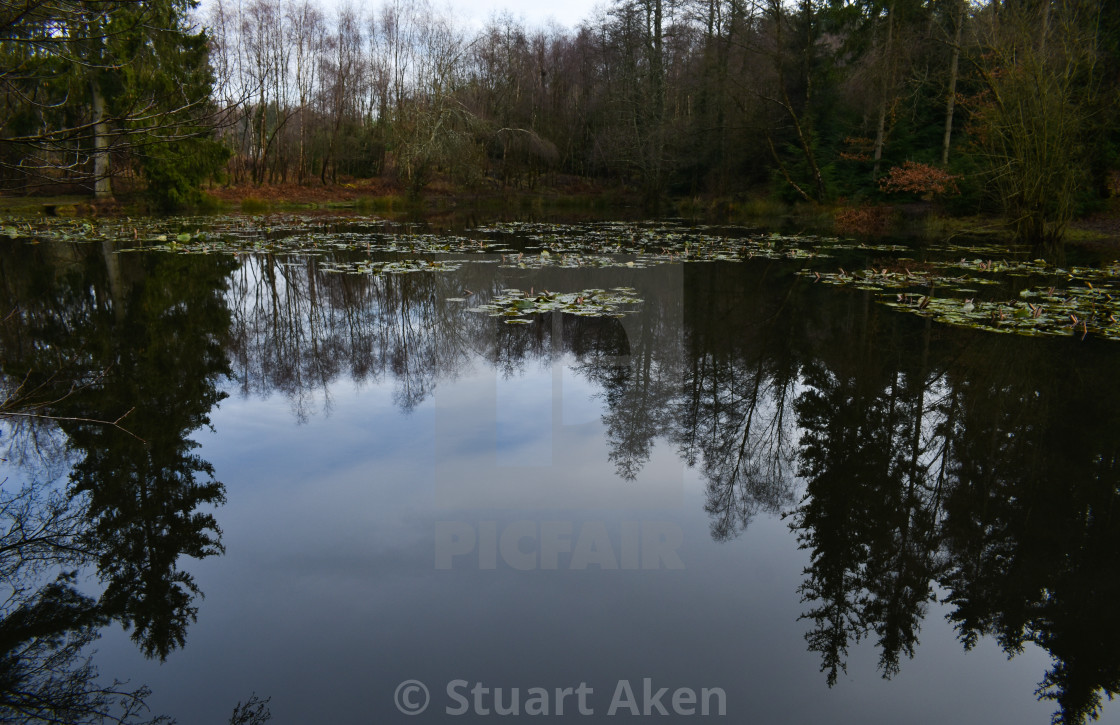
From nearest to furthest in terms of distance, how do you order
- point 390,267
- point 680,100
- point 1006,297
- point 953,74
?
point 1006,297 < point 390,267 < point 953,74 < point 680,100

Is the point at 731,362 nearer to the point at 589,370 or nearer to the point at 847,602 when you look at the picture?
the point at 589,370

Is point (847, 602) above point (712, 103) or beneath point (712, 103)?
beneath

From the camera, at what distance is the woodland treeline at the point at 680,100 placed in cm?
1450

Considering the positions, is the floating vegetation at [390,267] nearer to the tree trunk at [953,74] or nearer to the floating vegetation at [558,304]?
the floating vegetation at [558,304]

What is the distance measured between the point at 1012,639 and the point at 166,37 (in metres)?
24.0

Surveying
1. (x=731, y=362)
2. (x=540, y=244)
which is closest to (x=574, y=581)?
(x=731, y=362)

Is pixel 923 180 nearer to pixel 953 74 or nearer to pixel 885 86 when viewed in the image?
pixel 953 74

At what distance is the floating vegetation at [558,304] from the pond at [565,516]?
331 mm

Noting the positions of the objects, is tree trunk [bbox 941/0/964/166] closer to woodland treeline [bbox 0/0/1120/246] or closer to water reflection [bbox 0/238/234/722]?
woodland treeline [bbox 0/0/1120/246]

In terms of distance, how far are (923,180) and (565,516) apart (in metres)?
20.2

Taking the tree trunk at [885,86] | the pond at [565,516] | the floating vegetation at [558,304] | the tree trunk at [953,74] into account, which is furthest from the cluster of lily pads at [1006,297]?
the tree trunk at [885,86]

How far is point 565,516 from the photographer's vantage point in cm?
336

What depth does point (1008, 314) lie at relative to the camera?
304 inches

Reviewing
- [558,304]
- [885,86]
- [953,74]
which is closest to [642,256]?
[558,304]
